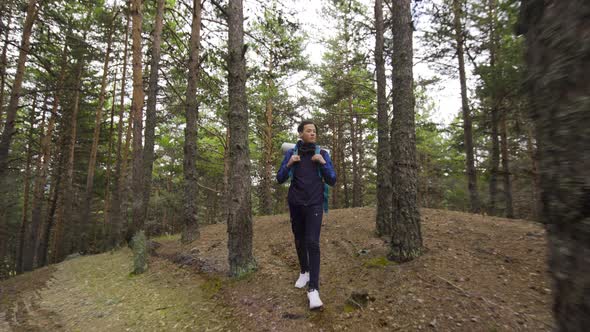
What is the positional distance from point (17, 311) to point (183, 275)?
3.05 meters

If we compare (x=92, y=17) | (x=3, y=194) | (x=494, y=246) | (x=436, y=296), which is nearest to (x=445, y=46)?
(x=494, y=246)

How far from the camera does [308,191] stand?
421 cm

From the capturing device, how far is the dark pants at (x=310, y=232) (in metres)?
4.03

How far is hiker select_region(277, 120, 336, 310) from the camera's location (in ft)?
13.3

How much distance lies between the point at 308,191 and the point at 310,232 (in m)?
0.59

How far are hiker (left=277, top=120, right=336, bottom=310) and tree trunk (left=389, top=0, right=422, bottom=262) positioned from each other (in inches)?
59.1

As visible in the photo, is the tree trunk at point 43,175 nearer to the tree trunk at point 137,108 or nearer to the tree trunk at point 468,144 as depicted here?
the tree trunk at point 137,108

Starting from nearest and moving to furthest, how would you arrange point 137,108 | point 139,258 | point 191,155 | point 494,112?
point 139,258 < point 191,155 < point 494,112 < point 137,108

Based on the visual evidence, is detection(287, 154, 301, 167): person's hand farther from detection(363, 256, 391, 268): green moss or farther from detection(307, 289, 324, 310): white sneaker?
detection(363, 256, 391, 268): green moss

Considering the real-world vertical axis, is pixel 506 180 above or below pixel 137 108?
below

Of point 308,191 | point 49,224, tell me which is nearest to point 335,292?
point 308,191

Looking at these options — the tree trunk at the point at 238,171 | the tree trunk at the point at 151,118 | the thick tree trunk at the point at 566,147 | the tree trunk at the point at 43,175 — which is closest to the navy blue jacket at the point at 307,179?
the tree trunk at the point at 238,171

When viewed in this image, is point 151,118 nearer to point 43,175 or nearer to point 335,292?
point 43,175

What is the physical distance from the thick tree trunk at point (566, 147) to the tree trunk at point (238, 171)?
444 centimetres
